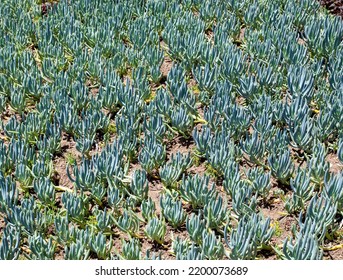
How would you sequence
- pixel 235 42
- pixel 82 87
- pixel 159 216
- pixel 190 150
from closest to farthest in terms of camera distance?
pixel 159 216 → pixel 190 150 → pixel 82 87 → pixel 235 42

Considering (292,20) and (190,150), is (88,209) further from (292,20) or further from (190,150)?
(292,20)

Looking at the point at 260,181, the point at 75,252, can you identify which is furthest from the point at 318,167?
the point at 75,252

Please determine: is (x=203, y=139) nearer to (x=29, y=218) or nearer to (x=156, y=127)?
(x=156, y=127)

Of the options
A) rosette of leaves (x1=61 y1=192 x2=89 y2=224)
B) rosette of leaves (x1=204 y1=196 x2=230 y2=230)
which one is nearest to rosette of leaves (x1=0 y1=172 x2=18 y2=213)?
rosette of leaves (x1=61 y1=192 x2=89 y2=224)

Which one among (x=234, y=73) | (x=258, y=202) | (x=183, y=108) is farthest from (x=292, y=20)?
(x=258, y=202)

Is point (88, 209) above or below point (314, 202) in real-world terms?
below

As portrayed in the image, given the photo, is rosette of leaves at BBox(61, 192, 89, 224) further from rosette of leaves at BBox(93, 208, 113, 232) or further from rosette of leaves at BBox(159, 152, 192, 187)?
rosette of leaves at BBox(159, 152, 192, 187)

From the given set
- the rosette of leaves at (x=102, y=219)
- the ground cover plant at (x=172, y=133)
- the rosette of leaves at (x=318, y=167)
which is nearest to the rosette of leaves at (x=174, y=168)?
the ground cover plant at (x=172, y=133)
